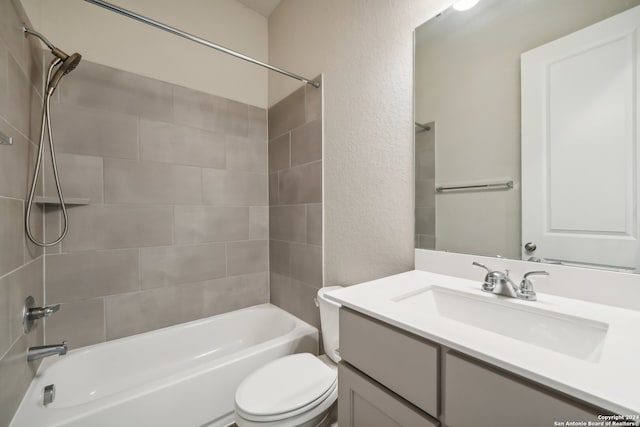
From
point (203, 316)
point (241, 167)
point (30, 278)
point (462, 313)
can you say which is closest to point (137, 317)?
point (203, 316)

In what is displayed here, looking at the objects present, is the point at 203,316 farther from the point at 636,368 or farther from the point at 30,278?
the point at 636,368

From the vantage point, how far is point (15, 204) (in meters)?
1.08

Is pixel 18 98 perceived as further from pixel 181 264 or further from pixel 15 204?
pixel 181 264

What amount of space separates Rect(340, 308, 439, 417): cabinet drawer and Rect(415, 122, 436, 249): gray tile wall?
593 millimetres

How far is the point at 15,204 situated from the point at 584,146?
2064 millimetres

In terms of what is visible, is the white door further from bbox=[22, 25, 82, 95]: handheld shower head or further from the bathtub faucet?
the bathtub faucet

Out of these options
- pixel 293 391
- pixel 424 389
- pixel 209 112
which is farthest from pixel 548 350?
pixel 209 112

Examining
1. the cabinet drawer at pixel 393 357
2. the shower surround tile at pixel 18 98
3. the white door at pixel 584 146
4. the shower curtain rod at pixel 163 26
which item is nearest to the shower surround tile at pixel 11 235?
the shower surround tile at pixel 18 98

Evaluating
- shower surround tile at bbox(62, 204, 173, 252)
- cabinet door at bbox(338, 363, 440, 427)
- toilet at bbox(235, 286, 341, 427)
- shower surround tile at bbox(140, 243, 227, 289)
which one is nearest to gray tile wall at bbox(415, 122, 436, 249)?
toilet at bbox(235, 286, 341, 427)

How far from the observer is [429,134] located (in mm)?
1211

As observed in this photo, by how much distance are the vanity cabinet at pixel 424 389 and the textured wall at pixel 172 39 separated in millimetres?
1933

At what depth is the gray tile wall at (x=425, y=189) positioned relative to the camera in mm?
1202

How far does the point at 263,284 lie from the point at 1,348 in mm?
1473

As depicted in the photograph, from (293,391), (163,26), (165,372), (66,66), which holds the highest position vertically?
(163,26)
